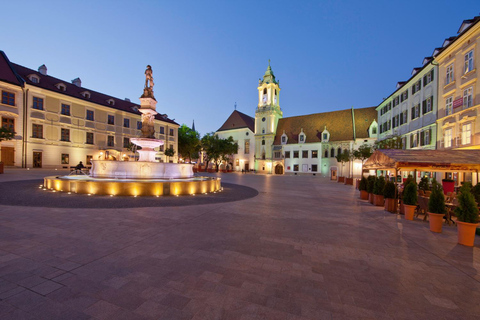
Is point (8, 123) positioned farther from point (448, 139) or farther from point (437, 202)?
point (448, 139)

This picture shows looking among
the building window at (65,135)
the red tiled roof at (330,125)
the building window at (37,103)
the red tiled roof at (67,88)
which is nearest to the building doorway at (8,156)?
the building window at (65,135)

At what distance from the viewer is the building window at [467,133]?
1817 centimetres

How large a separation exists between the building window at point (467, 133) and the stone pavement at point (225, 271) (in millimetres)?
17774

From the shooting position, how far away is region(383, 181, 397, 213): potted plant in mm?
9742

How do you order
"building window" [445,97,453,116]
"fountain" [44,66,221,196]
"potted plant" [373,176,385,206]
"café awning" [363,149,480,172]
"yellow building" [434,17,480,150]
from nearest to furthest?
1. "café awning" [363,149,480,172]
2. "potted plant" [373,176,385,206]
3. "fountain" [44,66,221,196]
4. "yellow building" [434,17,480,150]
5. "building window" [445,97,453,116]

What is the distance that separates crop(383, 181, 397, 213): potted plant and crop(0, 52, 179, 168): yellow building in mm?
40996

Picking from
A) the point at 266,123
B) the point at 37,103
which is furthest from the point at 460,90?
the point at 37,103

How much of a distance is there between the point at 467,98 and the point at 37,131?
50.5 m

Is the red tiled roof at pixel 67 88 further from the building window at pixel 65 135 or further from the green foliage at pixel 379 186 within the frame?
the green foliage at pixel 379 186

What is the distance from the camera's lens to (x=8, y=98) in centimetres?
2773

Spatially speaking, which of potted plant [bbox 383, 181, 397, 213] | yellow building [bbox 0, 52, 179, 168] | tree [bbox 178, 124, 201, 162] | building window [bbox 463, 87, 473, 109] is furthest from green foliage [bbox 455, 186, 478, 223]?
tree [bbox 178, 124, 201, 162]

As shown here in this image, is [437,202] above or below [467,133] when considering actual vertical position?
below

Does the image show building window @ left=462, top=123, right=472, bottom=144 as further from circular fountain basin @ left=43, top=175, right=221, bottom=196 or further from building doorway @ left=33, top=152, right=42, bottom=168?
building doorway @ left=33, top=152, right=42, bottom=168

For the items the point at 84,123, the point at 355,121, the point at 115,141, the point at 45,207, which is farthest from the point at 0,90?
the point at 355,121
